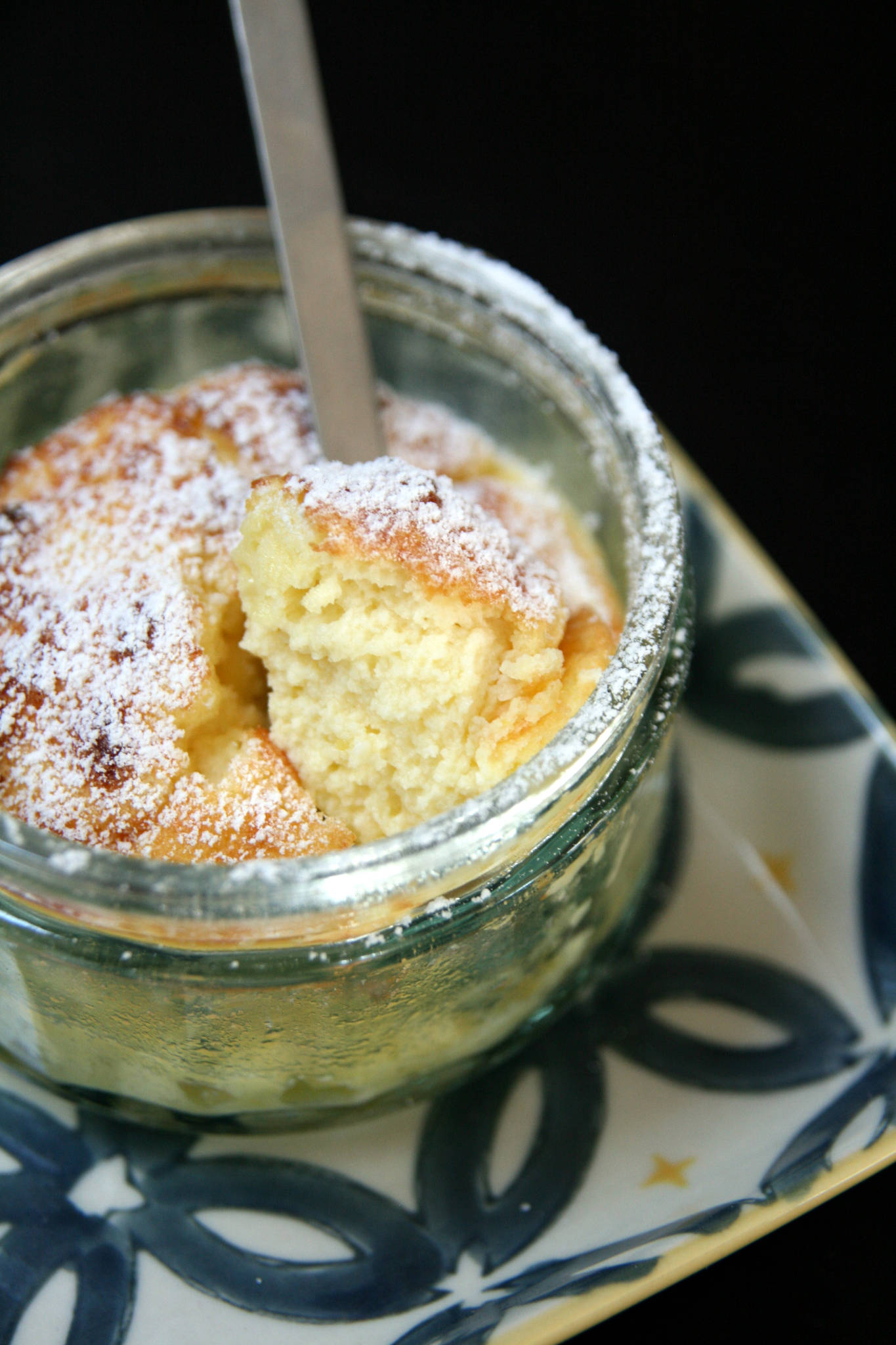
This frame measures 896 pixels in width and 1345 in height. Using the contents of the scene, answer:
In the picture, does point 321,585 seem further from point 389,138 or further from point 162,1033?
point 389,138

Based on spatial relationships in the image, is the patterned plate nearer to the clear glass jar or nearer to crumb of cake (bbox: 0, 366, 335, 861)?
the clear glass jar

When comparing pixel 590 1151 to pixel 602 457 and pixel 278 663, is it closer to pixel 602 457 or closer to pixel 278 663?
pixel 278 663

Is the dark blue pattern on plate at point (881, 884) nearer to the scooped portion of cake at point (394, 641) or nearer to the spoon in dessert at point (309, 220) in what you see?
the scooped portion of cake at point (394, 641)

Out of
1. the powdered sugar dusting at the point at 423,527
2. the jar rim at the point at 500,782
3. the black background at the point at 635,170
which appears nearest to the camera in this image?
the jar rim at the point at 500,782

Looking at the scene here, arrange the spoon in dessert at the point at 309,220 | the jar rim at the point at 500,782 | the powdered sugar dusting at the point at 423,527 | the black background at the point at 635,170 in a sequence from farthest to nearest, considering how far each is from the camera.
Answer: the black background at the point at 635,170, the spoon in dessert at the point at 309,220, the powdered sugar dusting at the point at 423,527, the jar rim at the point at 500,782

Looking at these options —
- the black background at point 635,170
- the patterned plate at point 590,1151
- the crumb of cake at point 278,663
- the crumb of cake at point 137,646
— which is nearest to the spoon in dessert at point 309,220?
the crumb of cake at point 137,646

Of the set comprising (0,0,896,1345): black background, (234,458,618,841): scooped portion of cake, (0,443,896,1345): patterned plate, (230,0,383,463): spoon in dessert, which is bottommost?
(0,443,896,1345): patterned plate

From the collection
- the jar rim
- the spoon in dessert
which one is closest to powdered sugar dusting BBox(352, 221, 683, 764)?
the jar rim

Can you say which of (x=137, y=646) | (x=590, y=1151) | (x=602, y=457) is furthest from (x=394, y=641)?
(x=590, y=1151)
